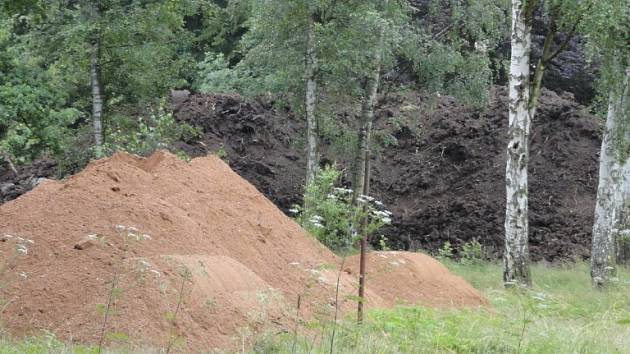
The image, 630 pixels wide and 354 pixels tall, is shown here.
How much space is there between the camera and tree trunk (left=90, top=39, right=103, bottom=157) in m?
18.4

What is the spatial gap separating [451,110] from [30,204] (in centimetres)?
2070

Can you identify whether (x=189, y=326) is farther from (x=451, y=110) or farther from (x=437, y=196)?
(x=451, y=110)

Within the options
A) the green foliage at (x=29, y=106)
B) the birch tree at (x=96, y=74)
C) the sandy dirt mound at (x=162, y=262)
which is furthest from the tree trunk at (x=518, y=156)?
the green foliage at (x=29, y=106)

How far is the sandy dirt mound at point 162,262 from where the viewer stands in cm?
776

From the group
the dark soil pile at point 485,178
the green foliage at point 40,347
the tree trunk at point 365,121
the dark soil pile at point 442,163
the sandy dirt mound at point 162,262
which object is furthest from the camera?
the dark soil pile at point 442,163

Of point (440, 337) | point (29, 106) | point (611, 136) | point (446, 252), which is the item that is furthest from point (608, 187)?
point (29, 106)

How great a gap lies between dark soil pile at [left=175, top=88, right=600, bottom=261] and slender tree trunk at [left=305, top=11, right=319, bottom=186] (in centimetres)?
347

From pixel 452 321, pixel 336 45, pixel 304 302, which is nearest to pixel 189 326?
pixel 304 302

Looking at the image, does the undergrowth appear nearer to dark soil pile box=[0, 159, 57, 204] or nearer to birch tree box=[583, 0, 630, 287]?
birch tree box=[583, 0, 630, 287]

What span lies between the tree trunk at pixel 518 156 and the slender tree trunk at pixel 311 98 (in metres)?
5.02

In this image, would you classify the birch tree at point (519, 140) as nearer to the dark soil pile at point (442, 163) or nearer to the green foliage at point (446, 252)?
the green foliage at point (446, 252)

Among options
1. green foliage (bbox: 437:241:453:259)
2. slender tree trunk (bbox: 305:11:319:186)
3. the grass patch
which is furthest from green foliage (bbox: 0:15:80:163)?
the grass patch

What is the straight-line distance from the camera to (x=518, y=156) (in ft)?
49.6

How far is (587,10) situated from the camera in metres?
14.2
